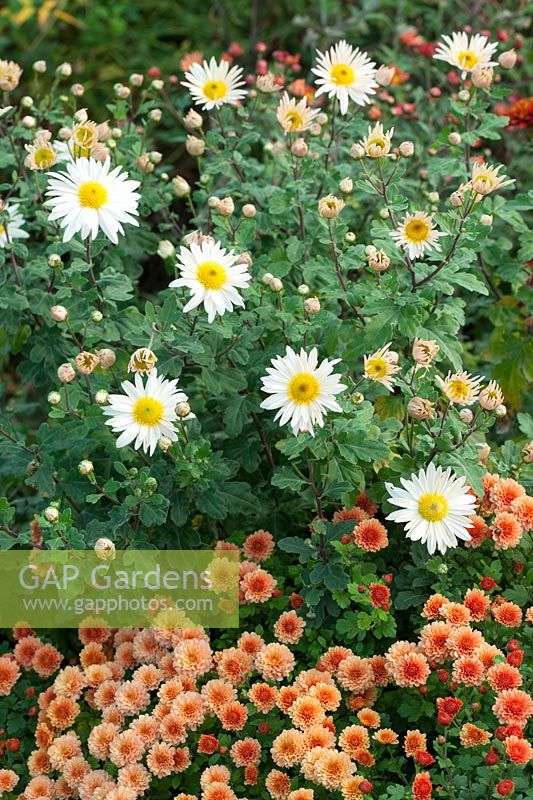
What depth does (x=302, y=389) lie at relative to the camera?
1.81 m

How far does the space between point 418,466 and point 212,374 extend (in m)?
0.47

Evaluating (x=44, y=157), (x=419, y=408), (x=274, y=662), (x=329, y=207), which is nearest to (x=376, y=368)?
(x=419, y=408)

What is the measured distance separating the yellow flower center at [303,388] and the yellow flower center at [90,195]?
1.84ft

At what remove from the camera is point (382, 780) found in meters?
1.81

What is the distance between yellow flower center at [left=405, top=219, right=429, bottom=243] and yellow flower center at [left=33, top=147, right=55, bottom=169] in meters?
0.78

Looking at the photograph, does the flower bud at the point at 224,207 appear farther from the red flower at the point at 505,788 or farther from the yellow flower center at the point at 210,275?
the red flower at the point at 505,788

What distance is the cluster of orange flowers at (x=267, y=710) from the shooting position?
173cm

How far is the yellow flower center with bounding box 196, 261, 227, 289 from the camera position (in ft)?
6.33

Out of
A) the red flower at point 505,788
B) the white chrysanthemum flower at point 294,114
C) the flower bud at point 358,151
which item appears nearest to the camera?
the red flower at point 505,788

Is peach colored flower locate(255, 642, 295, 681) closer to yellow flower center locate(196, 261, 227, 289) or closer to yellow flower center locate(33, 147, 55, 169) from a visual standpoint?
yellow flower center locate(196, 261, 227, 289)

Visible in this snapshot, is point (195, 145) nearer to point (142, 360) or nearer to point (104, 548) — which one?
point (142, 360)

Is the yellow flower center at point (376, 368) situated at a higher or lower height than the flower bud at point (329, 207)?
lower

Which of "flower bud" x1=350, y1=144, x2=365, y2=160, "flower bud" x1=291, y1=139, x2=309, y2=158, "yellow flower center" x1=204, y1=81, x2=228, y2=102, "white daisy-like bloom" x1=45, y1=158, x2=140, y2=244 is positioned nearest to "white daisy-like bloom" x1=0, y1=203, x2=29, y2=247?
"white daisy-like bloom" x1=45, y1=158, x2=140, y2=244

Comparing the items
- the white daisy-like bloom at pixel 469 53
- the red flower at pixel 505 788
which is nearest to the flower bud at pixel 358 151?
the white daisy-like bloom at pixel 469 53
